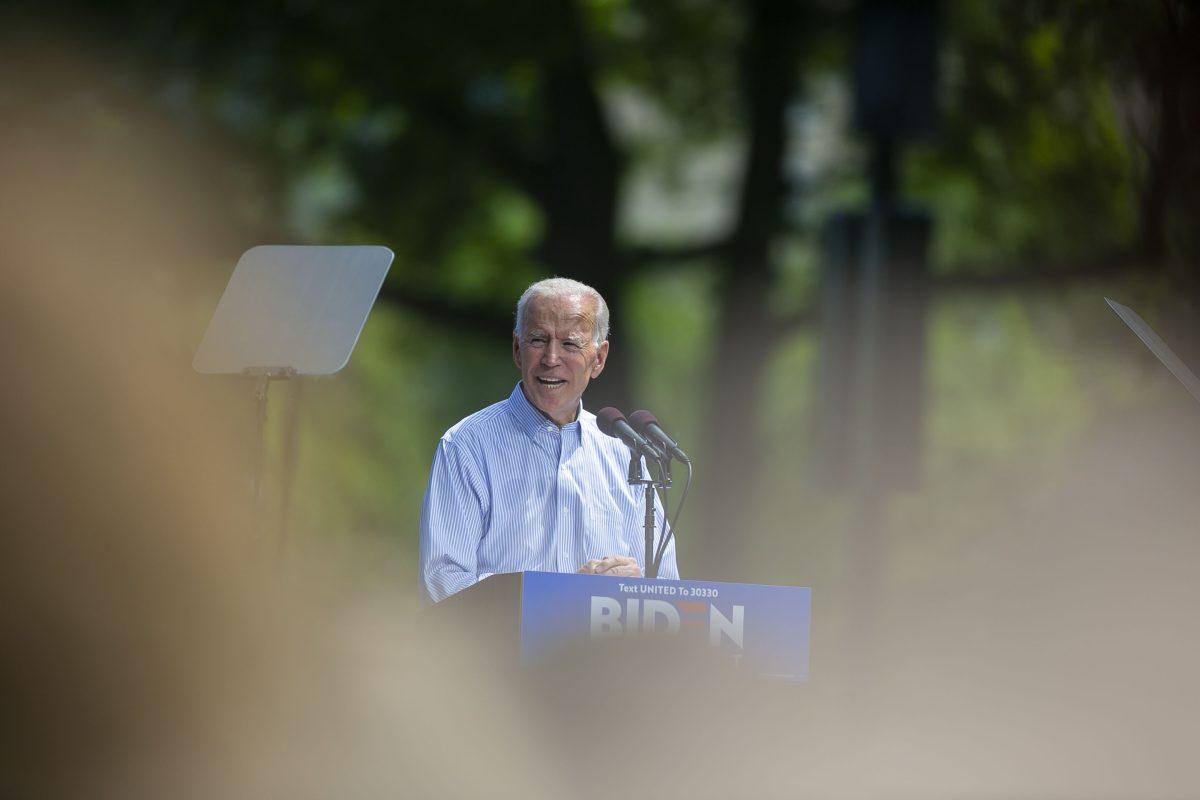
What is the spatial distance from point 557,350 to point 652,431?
19.4 inches

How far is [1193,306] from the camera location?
8.03m

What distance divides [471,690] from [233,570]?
5.53 ft

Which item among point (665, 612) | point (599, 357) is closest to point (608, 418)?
point (599, 357)

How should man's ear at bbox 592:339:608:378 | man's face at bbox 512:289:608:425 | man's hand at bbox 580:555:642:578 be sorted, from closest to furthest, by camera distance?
man's hand at bbox 580:555:642:578
man's face at bbox 512:289:608:425
man's ear at bbox 592:339:608:378

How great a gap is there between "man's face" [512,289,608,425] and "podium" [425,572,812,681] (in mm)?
1021

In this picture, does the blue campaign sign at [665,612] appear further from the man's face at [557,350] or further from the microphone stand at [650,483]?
the man's face at [557,350]

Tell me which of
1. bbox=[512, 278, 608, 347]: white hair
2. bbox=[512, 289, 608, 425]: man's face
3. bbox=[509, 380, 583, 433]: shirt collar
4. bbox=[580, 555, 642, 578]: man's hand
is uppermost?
bbox=[512, 278, 608, 347]: white hair

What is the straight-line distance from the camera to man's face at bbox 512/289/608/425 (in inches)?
149

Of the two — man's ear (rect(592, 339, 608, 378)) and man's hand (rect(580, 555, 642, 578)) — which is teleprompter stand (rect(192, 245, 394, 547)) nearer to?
man's ear (rect(592, 339, 608, 378))

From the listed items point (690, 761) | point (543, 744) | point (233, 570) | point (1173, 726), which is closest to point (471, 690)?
point (543, 744)

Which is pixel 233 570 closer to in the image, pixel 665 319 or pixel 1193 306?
pixel 1193 306

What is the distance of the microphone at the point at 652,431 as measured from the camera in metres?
3.39

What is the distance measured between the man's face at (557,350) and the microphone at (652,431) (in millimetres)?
413

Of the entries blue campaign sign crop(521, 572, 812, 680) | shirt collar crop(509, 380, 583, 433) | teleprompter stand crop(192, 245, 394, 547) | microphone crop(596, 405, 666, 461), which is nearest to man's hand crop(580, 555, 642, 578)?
microphone crop(596, 405, 666, 461)
